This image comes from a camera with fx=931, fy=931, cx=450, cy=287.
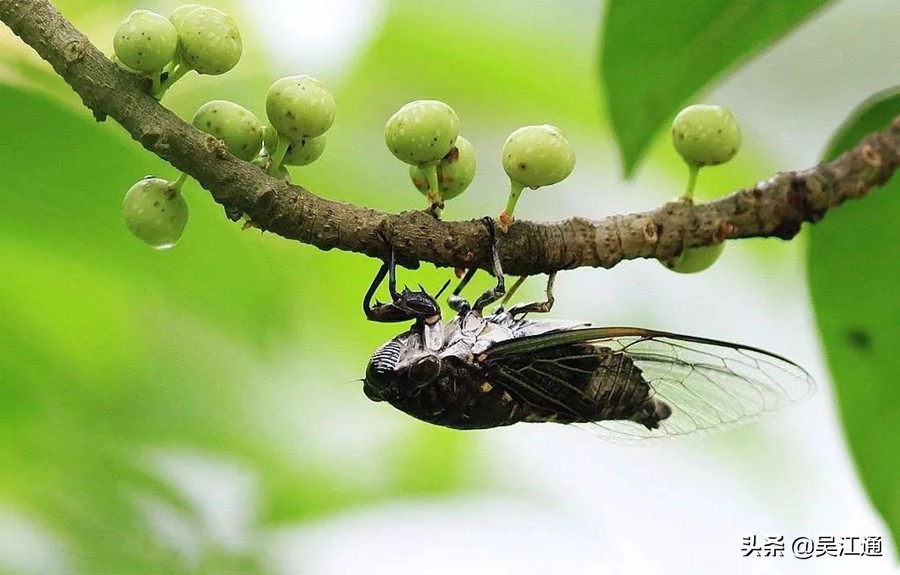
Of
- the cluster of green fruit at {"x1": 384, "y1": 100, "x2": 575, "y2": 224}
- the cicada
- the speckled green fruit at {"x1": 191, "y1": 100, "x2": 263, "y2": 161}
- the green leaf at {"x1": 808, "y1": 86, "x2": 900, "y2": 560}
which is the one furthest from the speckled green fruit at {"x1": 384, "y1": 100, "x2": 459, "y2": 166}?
the green leaf at {"x1": 808, "y1": 86, "x2": 900, "y2": 560}

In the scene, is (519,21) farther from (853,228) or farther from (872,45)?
(853,228)

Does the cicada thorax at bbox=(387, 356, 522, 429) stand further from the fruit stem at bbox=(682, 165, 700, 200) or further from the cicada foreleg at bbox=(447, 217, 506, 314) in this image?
the fruit stem at bbox=(682, 165, 700, 200)

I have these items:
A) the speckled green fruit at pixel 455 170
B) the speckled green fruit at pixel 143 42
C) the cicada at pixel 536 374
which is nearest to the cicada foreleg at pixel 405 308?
the cicada at pixel 536 374

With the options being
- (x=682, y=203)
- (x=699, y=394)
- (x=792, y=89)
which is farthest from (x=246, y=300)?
(x=792, y=89)

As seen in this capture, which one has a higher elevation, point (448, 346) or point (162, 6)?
point (162, 6)

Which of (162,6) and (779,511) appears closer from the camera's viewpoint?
(162,6)

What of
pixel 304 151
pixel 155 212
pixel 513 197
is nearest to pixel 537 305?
pixel 513 197
